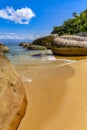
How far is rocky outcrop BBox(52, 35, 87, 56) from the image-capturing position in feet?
42.5

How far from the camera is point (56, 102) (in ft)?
14.3

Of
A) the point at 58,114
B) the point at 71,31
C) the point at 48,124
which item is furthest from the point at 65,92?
the point at 71,31

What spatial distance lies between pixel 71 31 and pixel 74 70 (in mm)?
25777

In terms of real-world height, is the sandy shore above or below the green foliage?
below

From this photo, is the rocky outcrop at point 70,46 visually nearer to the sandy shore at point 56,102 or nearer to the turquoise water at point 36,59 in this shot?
the turquoise water at point 36,59

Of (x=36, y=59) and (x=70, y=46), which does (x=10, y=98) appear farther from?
(x=70, y=46)

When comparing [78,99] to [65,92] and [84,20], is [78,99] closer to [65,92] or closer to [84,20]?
[65,92]

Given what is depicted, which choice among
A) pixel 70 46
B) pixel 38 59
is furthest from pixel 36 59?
pixel 70 46

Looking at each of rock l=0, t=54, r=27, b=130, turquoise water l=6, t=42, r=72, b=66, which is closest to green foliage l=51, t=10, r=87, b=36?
turquoise water l=6, t=42, r=72, b=66

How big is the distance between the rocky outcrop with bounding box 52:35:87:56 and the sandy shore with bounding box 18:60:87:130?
270 inches

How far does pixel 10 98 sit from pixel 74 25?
29677mm

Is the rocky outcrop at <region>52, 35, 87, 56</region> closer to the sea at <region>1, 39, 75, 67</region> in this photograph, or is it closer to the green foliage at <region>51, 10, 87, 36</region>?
the sea at <region>1, 39, 75, 67</region>

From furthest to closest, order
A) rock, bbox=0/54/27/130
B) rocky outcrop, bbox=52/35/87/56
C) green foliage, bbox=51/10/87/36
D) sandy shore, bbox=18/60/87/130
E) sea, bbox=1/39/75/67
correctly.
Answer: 1. green foliage, bbox=51/10/87/36
2. rocky outcrop, bbox=52/35/87/56
3. sea, bbox=1/39/75/67
4. sandy shore, bbox=18/60/87/130
5. rock, bbox=0/54/27/130

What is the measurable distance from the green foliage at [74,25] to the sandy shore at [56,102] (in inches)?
977
